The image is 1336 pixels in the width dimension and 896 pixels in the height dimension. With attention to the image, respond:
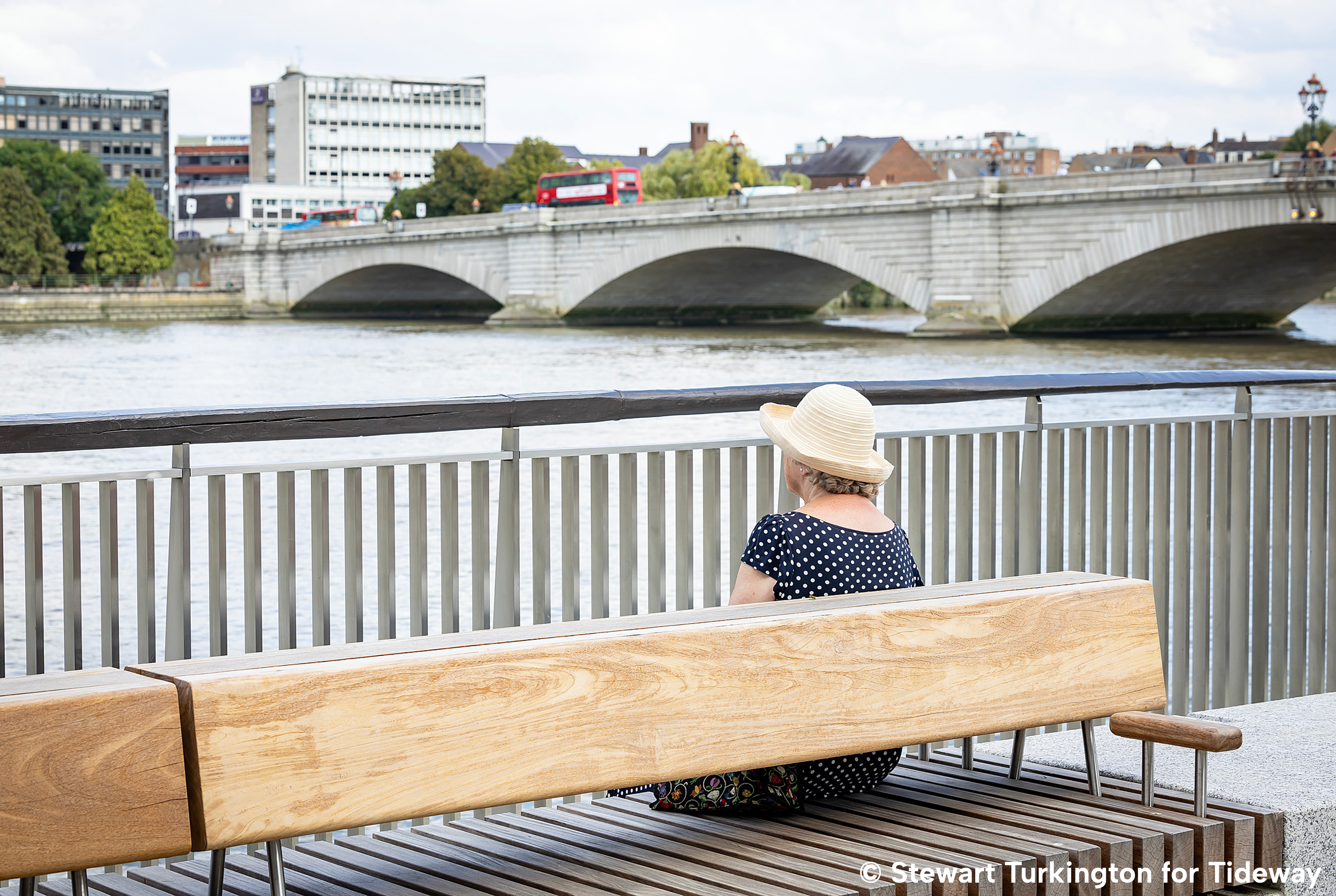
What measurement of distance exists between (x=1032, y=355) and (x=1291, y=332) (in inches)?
419

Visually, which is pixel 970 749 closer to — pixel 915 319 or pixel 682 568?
pixel 682 568

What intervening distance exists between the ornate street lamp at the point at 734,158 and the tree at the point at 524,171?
8347mm

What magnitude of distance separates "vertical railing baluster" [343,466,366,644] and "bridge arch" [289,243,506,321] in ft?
139

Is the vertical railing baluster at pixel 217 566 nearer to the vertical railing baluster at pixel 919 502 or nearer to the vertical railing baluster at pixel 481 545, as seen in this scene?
the vertical railing baluster at pixel 481 545

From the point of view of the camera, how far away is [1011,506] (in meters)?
3.40

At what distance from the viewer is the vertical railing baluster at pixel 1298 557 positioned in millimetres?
3764

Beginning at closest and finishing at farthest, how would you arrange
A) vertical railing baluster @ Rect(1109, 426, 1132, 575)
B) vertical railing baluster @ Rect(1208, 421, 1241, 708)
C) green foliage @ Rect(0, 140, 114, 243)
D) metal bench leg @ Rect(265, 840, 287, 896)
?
metal bench leg @ Rect(265, 840, 287, 896) → vertical railing baluster @ Rect(1109, 426, 1132, 575) → vertical railing baluster @ Rect(1208, 421, 1241, 708) → green foliage @ Rect(0, 140, 114, 243)

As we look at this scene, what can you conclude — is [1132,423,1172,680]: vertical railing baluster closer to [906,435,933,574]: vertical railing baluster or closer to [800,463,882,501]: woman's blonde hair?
[906,435,933,574]: vertical railing baluster

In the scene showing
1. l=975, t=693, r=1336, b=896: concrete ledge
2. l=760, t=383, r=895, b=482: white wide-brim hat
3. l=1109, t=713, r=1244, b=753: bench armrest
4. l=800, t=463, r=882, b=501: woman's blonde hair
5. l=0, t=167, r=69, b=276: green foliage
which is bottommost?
l=975, t=693, r=1336, b=896: concrete ledge

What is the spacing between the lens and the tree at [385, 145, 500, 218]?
6581 centimetres

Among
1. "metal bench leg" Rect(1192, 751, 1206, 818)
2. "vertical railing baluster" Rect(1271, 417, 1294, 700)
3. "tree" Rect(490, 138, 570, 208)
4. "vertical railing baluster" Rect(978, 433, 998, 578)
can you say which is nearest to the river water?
"vertical railing baluster" Rect(978, 433, 998, 578)

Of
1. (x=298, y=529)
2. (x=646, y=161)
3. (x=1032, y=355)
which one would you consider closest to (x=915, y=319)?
(x=1032, y=355)

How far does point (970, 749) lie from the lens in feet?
8.06

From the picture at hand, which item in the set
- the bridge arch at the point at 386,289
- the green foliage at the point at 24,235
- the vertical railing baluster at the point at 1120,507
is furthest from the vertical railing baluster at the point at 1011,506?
the green foliage at the point at 24,235
